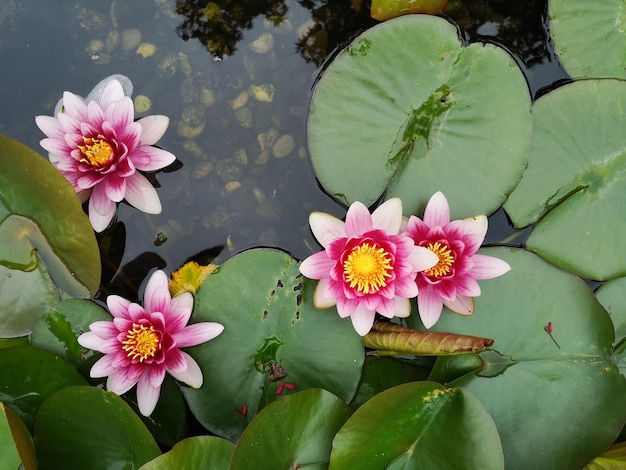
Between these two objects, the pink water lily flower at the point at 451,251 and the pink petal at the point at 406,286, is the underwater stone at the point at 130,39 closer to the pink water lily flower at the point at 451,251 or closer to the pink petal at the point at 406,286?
the pink water lily flower at the point at 451,251

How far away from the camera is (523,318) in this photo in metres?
1.99

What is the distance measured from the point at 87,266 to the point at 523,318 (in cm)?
160

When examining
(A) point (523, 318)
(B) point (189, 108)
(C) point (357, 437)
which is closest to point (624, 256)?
(A) point (523, 318)

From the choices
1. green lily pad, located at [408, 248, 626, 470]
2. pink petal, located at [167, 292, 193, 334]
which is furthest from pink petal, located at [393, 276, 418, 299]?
pink petal, located at [167, 292, 193, 334]

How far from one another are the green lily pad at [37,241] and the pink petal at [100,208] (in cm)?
12

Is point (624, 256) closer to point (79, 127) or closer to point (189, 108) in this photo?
point (189, 108)

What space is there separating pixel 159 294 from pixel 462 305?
3.44 ft

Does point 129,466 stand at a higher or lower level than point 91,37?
lower

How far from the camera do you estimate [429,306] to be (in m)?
1.92

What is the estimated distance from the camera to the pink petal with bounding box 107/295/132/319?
189cm

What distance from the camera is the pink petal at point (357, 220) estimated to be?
69.4 inches

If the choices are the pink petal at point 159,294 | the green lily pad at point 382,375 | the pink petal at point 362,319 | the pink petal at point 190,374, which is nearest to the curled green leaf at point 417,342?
the green lily pad at point 382,375

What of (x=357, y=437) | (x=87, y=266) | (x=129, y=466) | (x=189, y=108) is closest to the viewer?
(x=357, y=437)

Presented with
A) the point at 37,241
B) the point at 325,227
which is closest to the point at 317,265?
the point at 325,227
